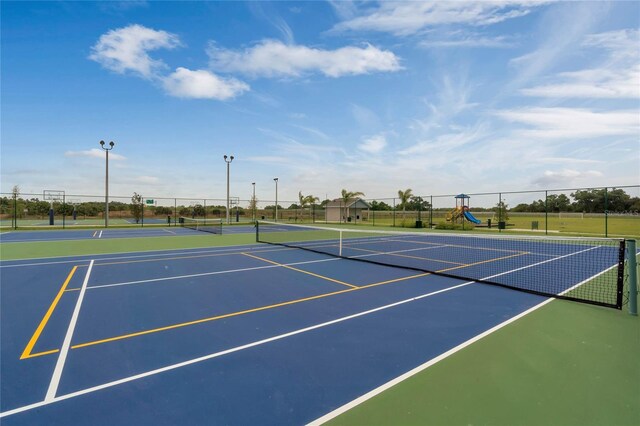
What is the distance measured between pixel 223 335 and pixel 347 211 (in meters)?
41.1

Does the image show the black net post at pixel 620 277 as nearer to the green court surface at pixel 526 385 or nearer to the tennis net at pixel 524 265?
the tennis net at pixel 524 265

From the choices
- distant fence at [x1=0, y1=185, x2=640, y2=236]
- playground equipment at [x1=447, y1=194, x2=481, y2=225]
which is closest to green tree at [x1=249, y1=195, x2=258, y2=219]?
distant fence at [x1=0, y1=185, x2=640, y2=236]

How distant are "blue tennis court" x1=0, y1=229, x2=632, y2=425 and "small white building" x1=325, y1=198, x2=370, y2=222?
35.5 m

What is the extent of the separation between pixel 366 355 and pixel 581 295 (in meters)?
6.05

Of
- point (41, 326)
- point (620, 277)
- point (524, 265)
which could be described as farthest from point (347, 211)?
point (41, 326)

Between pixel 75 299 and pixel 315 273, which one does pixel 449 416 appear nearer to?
pixel 315 273

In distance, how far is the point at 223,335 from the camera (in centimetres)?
466

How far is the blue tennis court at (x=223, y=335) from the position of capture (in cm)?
303

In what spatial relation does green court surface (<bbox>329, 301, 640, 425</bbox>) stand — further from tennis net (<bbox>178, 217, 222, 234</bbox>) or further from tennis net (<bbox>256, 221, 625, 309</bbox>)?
tennis net (<bbox>178, 217, 222, 234</bbox>)

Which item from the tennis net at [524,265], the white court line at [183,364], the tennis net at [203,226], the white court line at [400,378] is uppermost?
the tennis net at [203,226]

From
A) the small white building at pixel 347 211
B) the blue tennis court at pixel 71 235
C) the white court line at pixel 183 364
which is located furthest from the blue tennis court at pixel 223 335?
the small white building at pixel 347 211

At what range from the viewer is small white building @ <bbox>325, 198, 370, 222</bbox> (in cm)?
4515

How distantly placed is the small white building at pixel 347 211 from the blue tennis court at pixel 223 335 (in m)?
35.5

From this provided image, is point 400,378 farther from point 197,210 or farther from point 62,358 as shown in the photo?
point 197,210
